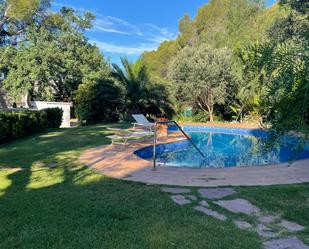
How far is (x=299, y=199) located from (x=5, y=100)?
37.1 m

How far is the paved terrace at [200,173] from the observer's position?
6199 millimetres

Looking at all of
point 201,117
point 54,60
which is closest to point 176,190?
point 201,117

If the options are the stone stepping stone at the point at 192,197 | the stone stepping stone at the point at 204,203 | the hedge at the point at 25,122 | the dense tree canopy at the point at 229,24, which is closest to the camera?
the stone stepping stone at the point at 204,203

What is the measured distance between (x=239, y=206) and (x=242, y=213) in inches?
11.0

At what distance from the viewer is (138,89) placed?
21.4 meters

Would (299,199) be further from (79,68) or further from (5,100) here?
(5,100)

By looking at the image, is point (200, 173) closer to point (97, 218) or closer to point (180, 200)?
point (180, 200)

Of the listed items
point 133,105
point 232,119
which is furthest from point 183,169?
point 232,119

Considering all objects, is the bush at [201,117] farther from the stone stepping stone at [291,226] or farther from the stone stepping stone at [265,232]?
the stone stepping stone at [265,232]

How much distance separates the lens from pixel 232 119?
23047 mm

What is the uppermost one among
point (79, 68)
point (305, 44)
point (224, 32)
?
point (224, 32)

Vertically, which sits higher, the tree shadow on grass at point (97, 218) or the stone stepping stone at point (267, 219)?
the stone stepping stone at point (267, 219)

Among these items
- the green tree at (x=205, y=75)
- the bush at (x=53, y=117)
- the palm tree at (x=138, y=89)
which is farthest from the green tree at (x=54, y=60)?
the green tree at (x=205, y=75)

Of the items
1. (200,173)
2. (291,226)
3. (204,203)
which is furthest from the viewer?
(200,173)
